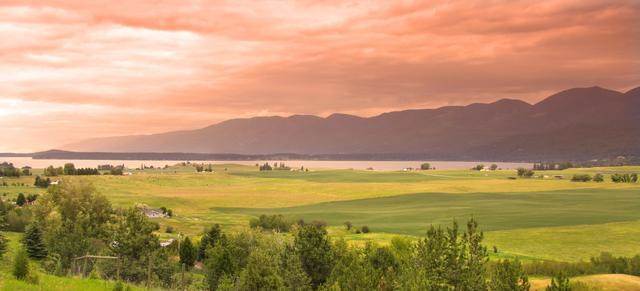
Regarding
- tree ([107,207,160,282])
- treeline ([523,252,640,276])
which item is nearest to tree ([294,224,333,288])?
tree ([107,207,160,282])

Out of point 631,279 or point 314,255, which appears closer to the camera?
point 314,255

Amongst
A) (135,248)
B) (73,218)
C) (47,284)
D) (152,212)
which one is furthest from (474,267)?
(152,212)

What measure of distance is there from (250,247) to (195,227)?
1930 inches

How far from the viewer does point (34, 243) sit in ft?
238

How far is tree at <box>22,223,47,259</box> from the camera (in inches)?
2825

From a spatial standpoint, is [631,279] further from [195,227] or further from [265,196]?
[265,196]

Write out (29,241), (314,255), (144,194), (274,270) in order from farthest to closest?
(144,194) < (29,241) < (314,255) < (274,270)

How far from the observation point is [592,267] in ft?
276

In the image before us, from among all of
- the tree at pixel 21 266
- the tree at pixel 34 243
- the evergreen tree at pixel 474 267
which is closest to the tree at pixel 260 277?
the evergreen tree at pixel 474 267

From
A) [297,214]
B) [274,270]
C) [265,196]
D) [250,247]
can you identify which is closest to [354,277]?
[274,270]

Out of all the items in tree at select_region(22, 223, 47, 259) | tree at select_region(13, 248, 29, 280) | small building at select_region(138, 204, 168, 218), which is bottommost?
small building at select_region(138, 204, 168, 218)

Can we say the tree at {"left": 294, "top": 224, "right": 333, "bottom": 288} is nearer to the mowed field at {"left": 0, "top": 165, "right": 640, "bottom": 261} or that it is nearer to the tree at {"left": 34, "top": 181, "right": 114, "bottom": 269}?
the tree at {"left": 34, "top": 181, "right": 114, "bottom": 269}

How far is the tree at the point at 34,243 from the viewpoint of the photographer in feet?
235

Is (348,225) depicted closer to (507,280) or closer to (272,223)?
(272,223)
